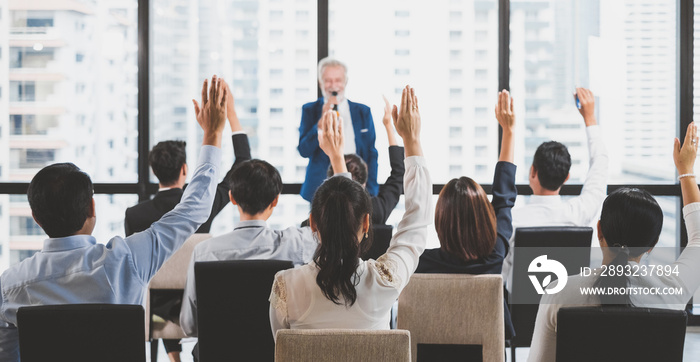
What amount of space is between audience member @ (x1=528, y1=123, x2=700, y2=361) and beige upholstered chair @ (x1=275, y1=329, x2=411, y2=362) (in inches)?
24.7

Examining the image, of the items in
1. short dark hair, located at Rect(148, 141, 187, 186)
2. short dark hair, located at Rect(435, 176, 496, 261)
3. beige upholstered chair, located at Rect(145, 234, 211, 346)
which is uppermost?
short dark hair, located at Rect(148, 141, 187, 186)

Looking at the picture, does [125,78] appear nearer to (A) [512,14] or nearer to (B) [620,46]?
(A) [512,14]

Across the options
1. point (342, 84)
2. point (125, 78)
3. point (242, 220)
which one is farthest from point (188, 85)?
point (242, 220)

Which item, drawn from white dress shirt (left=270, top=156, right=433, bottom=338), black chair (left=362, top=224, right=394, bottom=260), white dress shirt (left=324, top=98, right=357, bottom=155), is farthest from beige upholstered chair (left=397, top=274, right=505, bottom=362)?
white dress shirt (left=324, top=98, right=357, bottom=155)

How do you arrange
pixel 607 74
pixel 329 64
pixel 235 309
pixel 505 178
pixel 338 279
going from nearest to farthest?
pixel 338 279
pixel 235 309
pixel 505 178
pixel 329 64
pixel 607 74

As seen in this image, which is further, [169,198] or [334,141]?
[169,198]

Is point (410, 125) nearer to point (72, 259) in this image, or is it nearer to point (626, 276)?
point (626, 276)

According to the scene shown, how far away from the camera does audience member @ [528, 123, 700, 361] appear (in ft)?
7.00

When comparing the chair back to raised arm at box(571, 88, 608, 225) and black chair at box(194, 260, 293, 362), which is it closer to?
raised arm at box(571, 88, 608, 225)

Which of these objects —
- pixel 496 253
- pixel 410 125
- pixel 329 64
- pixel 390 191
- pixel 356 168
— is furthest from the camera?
pixel 329 64

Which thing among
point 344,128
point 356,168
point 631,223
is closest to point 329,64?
point 344,128

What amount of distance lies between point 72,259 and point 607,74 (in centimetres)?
433

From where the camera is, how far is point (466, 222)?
279cm

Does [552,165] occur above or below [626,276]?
above
